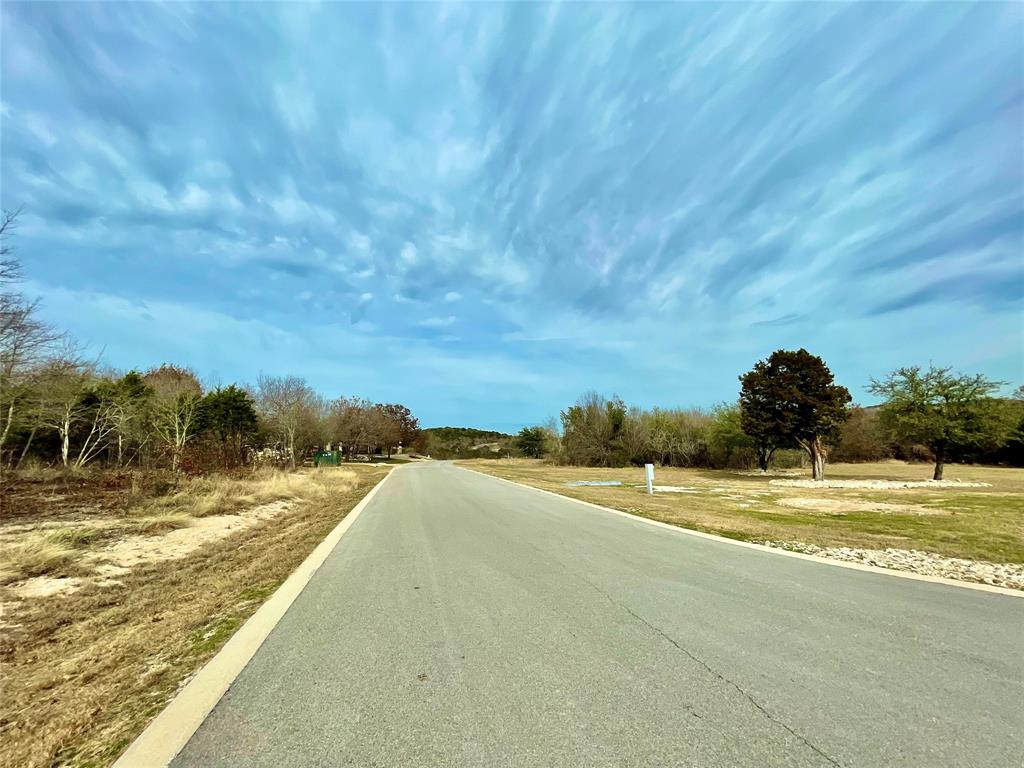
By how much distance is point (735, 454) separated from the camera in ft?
161

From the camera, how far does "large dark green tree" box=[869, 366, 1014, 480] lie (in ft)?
93.5

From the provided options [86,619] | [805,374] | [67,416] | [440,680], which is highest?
[805,374]

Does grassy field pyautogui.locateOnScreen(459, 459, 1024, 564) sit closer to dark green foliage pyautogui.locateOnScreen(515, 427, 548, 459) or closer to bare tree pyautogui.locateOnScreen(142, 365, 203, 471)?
bare tree pyautogui.locateOnScreen(142, 365, 203, 471)

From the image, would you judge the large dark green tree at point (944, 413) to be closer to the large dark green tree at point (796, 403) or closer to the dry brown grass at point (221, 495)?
the large dark green tree at point (796, 403)

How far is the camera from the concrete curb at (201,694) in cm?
255

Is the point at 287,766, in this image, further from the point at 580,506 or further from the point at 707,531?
the point at 580,506

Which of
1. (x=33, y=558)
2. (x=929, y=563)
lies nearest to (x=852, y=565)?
(x=929, y=563)

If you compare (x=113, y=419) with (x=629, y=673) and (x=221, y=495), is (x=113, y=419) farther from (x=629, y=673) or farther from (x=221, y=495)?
(x=629, y=673)

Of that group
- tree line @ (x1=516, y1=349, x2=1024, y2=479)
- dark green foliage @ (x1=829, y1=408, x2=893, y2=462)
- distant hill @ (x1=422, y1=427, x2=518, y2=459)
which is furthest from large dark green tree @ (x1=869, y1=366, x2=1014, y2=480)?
distant hill @ (x1=422, y1=427, x2=518, y2=459)

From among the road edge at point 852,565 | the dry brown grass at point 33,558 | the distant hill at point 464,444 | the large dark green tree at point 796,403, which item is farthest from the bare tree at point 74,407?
the distant hill at point 464,444

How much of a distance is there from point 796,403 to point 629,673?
109 ft

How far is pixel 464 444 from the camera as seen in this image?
392ft

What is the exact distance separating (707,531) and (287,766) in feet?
28.3

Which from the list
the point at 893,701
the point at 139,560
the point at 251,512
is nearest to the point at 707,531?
the point at 893,701
